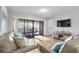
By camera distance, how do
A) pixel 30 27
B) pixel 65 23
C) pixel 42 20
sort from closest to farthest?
pixel 65 23 → pixel 30 27 → pixel 42 20

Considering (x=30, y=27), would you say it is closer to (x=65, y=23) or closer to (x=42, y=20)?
(x=42, y=20)

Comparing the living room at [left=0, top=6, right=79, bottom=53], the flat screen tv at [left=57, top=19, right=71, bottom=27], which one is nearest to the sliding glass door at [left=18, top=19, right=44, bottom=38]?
the living room at [left=0, top=6, right=79, bottom=53]

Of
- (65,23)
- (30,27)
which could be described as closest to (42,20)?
(30,27)

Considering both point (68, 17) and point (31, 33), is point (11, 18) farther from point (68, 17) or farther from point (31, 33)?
point (68, 17)

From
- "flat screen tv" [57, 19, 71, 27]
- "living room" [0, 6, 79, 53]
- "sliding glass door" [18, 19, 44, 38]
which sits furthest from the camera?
"sliding glass door" [18, 19, 44, 38]

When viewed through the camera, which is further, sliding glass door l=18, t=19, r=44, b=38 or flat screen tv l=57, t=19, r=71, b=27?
sliding glass door l=18, t=19, r=44, b=38

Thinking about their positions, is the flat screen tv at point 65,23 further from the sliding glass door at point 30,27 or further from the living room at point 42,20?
the sliding glass door at point 30,27

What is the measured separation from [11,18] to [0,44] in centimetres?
424

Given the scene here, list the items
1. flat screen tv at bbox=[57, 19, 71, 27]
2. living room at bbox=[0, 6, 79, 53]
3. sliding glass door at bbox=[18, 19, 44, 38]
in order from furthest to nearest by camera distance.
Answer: sliding glass door at bbox=[18, 19, 44, 38] → flat screen tv at bbox=[57, 19, 71, 27] → living room at bbox=[0, 6, 79, 53]

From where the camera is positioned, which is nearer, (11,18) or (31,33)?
(11,18)

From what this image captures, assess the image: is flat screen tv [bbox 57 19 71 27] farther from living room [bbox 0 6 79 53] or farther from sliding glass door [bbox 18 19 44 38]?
sliding glass door [bbox 18 19 44 38]

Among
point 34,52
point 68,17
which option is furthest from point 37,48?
point 68,17

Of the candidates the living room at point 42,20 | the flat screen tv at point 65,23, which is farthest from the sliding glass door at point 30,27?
the flat screen tv at point 65,23

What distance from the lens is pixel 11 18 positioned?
5.11 m
